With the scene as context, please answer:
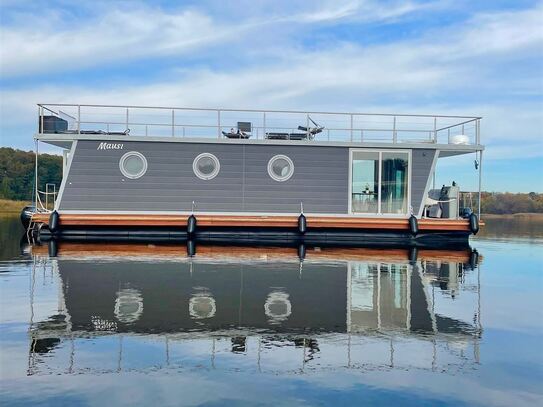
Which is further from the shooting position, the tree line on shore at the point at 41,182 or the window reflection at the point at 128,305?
the tree line on shore at the point at 41,182

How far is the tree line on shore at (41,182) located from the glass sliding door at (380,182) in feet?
120

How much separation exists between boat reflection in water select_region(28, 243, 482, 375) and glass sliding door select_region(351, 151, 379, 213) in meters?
7.12

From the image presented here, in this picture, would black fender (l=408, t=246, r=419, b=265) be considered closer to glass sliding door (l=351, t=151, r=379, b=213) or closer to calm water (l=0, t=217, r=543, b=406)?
calm water (l=0, t=217, r=543, b=406)

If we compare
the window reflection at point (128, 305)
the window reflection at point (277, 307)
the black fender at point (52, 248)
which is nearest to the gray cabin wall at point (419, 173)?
the black fender at point (52, 248)

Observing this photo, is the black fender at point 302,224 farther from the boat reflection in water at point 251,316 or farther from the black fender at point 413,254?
the boat reflection in water at point 251,316

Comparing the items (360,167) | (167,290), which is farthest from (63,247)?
(360,167)

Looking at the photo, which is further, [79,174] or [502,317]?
[79,174]

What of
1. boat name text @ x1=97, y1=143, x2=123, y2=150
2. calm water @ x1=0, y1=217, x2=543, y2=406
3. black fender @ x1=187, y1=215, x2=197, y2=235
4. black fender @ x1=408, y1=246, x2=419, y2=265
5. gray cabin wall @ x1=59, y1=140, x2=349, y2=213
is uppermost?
boat name text @ x1=97, y1=143, x2=123, y2=150

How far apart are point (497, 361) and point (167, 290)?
5.20 meters

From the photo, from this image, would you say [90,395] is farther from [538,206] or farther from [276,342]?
[538,206]

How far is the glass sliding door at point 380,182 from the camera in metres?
20.0

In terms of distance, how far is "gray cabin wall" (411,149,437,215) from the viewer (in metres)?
20.0

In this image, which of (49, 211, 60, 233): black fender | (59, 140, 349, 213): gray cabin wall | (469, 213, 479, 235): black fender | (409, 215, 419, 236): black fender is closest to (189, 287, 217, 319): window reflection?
(59, 140, 349, 213): gray cabin wall

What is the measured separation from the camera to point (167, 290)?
354 inches
